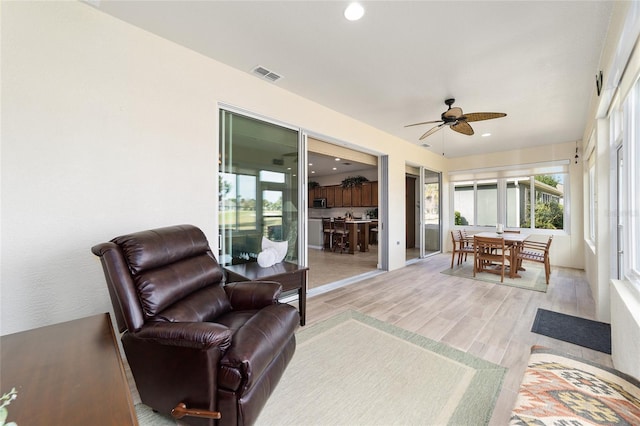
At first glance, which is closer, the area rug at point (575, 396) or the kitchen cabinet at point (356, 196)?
the area rug at point (575, 396)

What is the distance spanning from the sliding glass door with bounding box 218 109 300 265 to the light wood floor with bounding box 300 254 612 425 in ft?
3.66

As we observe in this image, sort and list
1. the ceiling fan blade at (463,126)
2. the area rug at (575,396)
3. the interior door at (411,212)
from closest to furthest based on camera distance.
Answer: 1. the area rug at (575,396)
2. the ceiling fan blade at (463,126)
3. the interior door at (411,212)

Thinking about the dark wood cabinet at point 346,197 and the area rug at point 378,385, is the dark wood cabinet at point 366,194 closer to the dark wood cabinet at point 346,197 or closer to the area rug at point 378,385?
the dark wood cabinet at point 346,197

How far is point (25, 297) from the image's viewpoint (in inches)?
68.2

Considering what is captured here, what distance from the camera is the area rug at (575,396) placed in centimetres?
100

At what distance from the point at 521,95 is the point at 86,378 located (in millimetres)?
4906

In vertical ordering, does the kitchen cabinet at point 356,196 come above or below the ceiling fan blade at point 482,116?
below

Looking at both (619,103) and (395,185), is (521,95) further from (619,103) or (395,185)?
(395,185)

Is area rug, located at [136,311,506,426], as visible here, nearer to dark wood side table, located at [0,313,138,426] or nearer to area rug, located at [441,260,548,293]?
dark wood side table, located at [0,313,138,426]

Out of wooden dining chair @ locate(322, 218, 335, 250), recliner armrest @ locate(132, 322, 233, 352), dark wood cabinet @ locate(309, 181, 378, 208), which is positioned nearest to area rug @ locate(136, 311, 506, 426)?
recliner armrest @ locate(132, 322, 233, 352)

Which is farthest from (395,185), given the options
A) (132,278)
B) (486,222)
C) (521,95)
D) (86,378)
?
(86,378)

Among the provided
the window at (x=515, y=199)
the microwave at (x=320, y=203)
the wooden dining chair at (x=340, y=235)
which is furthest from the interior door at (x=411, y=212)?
the microwave at (x=320, y=203)

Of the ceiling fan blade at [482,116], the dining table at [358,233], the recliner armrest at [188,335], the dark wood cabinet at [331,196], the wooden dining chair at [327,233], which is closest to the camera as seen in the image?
the recliner armrest at [188,335]

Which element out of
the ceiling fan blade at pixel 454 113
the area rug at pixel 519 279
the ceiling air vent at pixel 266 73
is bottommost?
the area rug at pixel 519 279
